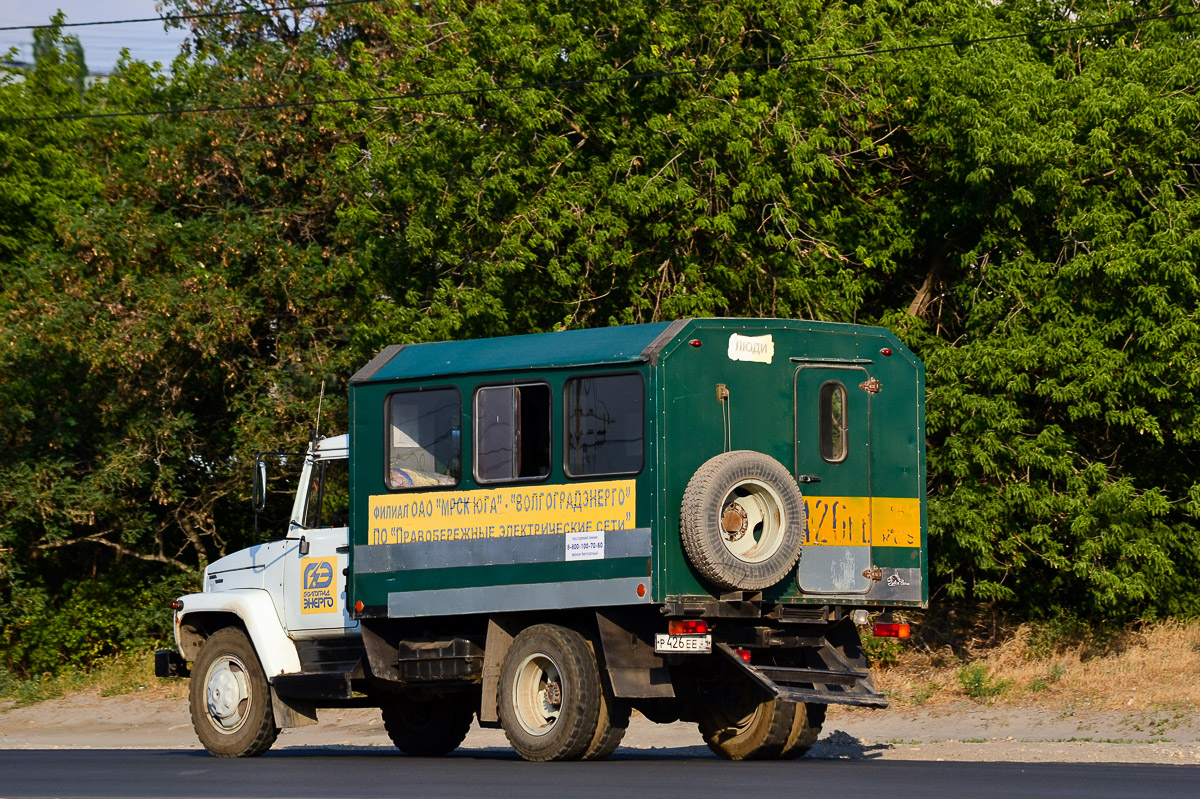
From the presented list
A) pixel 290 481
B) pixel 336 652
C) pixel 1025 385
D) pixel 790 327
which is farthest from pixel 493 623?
pixel 290 481

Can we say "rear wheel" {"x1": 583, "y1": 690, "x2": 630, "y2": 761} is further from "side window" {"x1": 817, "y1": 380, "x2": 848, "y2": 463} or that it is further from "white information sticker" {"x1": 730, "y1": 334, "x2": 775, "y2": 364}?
"white information sticker" {"x1": 730, "y1": 334, "x2": 775, "y2": 364}

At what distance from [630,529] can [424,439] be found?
222 centimetres

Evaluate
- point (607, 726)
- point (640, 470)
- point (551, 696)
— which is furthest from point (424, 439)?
point (607, 726)

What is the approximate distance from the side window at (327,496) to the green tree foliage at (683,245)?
5.55 metres

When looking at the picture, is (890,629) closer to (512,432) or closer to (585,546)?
(585,546)

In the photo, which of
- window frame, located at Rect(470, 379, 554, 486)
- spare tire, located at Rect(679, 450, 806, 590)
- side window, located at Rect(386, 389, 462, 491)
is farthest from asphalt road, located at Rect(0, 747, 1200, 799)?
side window, located at Rect(386, 389, 462, 491)

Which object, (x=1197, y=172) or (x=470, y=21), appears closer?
(x=1197, y=172)

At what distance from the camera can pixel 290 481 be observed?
2553cm

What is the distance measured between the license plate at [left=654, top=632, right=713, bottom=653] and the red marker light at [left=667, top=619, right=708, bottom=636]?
0.10 ft

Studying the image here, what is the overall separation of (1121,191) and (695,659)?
9.14 metres

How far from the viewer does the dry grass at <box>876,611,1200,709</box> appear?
60.2ft

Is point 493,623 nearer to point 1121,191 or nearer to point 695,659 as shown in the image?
point 695,659

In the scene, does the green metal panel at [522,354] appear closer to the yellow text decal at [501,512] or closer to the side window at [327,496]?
the yellow text decal at [501,512]

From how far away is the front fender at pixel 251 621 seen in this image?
48.2 feet
